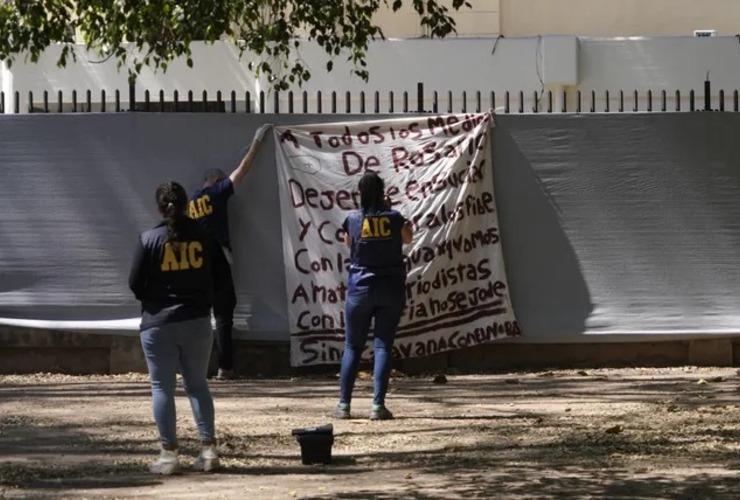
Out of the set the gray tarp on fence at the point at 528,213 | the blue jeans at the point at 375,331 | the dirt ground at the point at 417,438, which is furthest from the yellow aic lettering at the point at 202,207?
the blue jeans at the point at 375,331

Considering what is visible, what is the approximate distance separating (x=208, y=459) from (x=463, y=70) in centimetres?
1432

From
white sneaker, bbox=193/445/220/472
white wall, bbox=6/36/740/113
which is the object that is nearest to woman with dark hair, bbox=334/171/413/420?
white sneaker, bbox=193/445/220/472

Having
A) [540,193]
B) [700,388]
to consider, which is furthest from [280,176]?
[700,388]

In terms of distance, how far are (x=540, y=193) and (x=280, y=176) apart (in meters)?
2.36

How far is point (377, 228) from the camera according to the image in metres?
10.9

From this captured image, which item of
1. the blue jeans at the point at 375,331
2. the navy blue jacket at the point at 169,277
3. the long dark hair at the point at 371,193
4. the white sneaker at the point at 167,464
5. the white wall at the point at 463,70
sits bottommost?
the white sneaker at the point at 167,464

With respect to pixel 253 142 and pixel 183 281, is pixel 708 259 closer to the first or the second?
pixel 253 142

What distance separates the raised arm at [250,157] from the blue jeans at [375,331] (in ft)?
9.30

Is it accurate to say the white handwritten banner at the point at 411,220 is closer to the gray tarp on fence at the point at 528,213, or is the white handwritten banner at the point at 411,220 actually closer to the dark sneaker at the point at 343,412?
the gray tarp on fence at the point at 528,213

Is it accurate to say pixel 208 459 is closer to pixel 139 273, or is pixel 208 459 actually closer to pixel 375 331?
pixel 139 273

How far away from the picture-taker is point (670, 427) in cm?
1031

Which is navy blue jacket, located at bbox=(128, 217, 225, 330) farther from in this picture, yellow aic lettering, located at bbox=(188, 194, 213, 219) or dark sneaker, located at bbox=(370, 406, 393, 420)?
yellow aic lettering, located at bbox=(188, 194, 213, 219)

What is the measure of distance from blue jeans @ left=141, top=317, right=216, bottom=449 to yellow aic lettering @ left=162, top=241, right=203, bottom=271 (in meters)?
0.31

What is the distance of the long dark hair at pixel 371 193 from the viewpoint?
10875 millimetres
